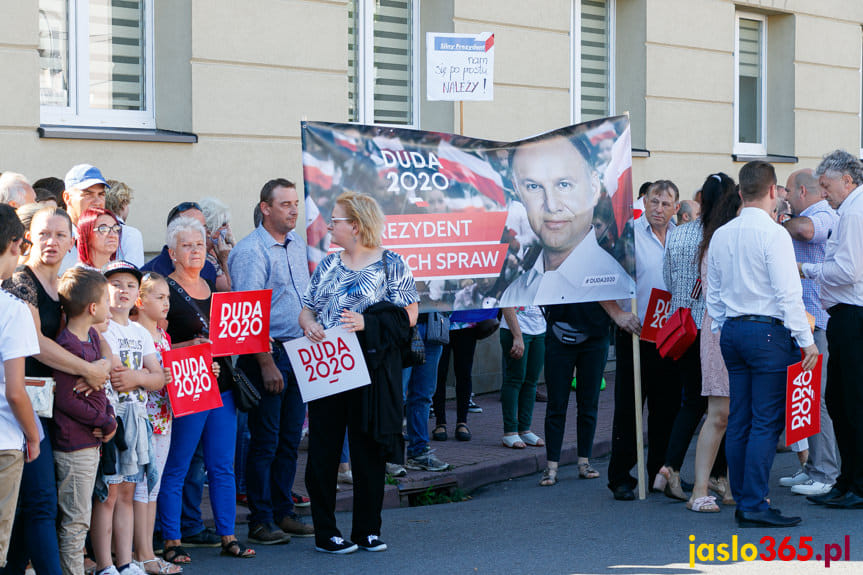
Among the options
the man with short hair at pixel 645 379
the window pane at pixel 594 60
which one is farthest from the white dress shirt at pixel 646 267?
the window pane at pixel 594 60

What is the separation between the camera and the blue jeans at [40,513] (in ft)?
15.4

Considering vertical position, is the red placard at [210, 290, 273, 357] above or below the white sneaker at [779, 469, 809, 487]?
above

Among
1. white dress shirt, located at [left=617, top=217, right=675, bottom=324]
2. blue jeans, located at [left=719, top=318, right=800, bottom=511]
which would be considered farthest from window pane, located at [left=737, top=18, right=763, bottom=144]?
blue jeans, located at [left=719, top=318, right=800, bottom=511]

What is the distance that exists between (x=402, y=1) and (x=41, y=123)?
4102mm

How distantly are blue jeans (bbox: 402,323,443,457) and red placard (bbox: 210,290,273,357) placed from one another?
7.14 feet

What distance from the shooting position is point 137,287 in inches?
213

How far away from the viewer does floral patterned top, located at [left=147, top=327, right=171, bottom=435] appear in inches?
218

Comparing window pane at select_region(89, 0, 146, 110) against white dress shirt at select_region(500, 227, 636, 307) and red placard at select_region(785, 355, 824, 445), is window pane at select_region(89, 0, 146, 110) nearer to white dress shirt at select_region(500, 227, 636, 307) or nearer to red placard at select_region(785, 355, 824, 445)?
white dress shirt at select_region(500, 227, 636, 307)

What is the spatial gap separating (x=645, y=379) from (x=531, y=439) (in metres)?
1.84

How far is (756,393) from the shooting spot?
6.31 meters

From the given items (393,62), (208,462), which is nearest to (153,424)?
(208,462)

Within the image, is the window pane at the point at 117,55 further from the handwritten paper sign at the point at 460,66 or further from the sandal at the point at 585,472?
the sandal at the point at 585,472

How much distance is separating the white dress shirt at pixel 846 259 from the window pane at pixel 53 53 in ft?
19.1

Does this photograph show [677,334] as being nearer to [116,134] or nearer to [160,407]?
[160,407]
